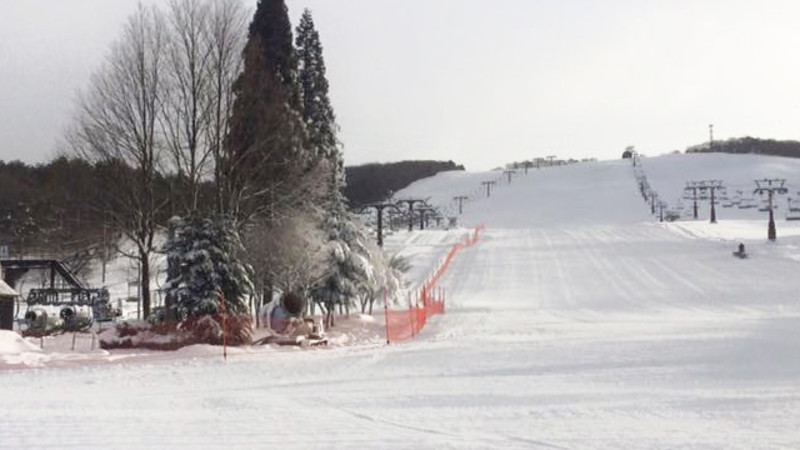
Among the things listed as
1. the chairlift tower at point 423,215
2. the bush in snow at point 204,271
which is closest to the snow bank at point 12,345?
the bush in snow at point 204,271

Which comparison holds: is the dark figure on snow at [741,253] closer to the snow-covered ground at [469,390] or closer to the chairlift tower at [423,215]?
the snow-covered ground at [469,390]

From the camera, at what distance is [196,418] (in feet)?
35.5

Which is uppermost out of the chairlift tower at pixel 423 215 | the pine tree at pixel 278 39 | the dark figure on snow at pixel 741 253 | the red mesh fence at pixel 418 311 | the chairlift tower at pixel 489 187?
the chairlift tower at pixel 489 187

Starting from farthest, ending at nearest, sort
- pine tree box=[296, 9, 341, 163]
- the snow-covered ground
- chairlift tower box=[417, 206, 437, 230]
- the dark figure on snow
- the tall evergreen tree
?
chairlift tower box=[417, 206, 437, 230] → the dark figure on snow → pine tree box=[296, 9, 341, 163] → the tall evergreen tree → the snow-covered ground

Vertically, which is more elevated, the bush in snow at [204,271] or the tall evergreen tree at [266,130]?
the tall evergreen tree at [266,130]

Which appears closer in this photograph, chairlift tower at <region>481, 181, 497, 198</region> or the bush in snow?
the bush in snow

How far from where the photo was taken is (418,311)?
31422 mm

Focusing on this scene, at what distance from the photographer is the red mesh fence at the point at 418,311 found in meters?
27.0

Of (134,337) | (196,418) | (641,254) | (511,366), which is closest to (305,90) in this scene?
(134,337)

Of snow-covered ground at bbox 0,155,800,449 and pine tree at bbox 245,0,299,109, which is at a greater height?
pine tree at bbox 245,0,299,109

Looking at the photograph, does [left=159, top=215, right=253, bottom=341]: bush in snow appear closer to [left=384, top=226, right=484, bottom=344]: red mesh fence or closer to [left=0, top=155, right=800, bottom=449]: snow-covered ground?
[left=0, top=155, right=800, bottom=449]: snow-covered ground

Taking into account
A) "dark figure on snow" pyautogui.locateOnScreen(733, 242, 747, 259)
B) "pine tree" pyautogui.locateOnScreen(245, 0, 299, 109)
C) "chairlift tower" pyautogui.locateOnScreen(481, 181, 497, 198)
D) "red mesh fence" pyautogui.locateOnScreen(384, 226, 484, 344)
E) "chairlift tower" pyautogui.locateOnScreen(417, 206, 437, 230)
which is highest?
"chairlift tower" pyautogui.locateOnScreen(481, 181, 497, 198)

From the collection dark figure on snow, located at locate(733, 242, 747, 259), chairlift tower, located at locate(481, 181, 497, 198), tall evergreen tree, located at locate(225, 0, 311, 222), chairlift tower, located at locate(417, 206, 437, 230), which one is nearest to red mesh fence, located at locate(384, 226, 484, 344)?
tall evergreen tree, located at locate(225, 0, 311, 222)

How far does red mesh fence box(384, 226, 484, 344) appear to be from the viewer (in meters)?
27.0
